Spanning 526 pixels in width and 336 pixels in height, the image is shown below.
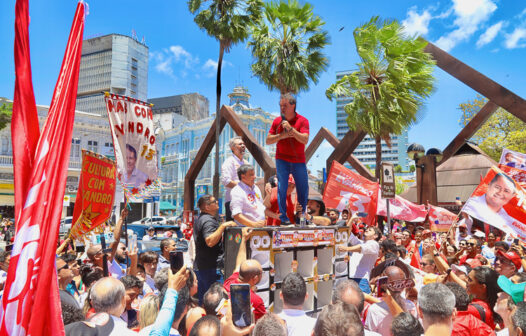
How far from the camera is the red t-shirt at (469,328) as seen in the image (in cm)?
299

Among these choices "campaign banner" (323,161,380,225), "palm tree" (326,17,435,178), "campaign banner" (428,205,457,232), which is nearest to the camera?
"campaign banner" (323,161,380,225)

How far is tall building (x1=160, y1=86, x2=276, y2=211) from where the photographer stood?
50594mm

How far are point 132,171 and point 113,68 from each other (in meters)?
93.1

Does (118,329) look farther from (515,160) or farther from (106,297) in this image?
(515,160)

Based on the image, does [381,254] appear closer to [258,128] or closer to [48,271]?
[48,271]

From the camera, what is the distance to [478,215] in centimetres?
650

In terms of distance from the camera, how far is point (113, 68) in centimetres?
9112

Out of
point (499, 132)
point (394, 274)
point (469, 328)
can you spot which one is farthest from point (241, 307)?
point (499, 132)

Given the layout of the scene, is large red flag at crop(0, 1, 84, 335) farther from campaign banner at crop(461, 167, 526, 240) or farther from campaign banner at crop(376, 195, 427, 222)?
campaign banner at crop(376, 195, 427, 222)

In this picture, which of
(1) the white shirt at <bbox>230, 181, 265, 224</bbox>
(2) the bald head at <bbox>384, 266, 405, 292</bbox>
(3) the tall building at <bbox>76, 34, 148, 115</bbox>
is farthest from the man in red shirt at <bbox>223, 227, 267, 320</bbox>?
(3) the tall building at <bbox>76, 34, 148, 115</bbox>

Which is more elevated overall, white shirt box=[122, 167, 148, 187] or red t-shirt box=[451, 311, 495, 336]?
white shirt box=[122, 167, 148, 187]

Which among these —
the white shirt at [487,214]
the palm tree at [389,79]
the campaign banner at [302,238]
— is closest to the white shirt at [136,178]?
the campaign banner at [302,238]

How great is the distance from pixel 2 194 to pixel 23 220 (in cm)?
4366

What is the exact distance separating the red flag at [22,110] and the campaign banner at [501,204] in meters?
6.39
